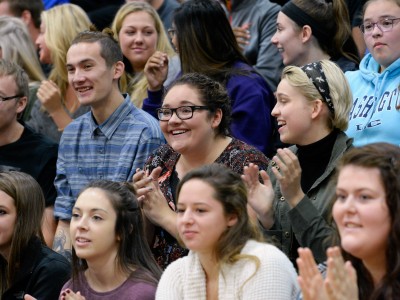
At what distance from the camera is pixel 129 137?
19.3 ft

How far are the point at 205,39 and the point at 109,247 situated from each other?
1.70 meters

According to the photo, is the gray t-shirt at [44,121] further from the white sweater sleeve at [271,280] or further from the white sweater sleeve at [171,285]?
the white sweater sleeve at [271,280]

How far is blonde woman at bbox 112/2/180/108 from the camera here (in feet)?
23.2

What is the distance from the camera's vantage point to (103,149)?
5.93 m

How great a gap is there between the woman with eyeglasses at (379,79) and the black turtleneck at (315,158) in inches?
14.4

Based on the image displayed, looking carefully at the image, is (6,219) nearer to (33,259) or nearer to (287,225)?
(33,259)

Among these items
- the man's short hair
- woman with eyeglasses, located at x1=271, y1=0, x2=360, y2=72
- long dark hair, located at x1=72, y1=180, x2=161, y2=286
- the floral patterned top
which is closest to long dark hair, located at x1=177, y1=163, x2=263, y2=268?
long dark hair, located at x1=72, y1=180, x2=161, y2=286

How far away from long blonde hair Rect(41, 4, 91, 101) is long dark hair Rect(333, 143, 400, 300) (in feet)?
11.9

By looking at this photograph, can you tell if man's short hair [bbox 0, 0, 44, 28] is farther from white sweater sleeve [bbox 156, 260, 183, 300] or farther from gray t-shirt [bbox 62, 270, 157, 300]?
white sweater sleeve [bbox 156, 260, 183, 300]

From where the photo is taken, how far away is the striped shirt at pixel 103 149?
5.83m

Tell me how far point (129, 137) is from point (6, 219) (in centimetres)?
91

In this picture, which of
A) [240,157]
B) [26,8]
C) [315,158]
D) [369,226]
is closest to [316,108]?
[315,158]

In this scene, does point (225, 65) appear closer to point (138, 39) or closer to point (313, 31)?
point (313, 31)

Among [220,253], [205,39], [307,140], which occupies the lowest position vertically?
[220,253]
